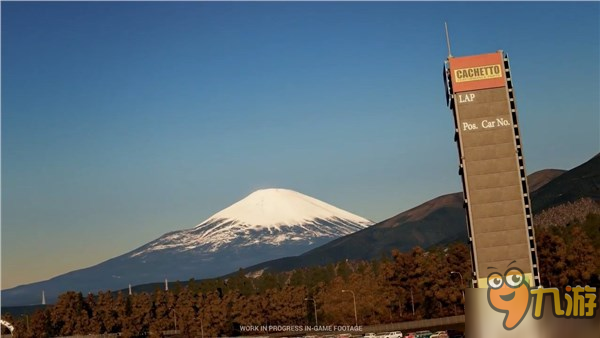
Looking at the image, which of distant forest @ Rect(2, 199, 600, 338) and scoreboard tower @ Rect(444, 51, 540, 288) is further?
distant forest @ Rect(2, 199, 600, 338)

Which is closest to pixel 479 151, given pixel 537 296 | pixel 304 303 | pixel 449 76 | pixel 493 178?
pixel 493 178

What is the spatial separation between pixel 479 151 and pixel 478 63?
12147 mm

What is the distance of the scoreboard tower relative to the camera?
344 feet
